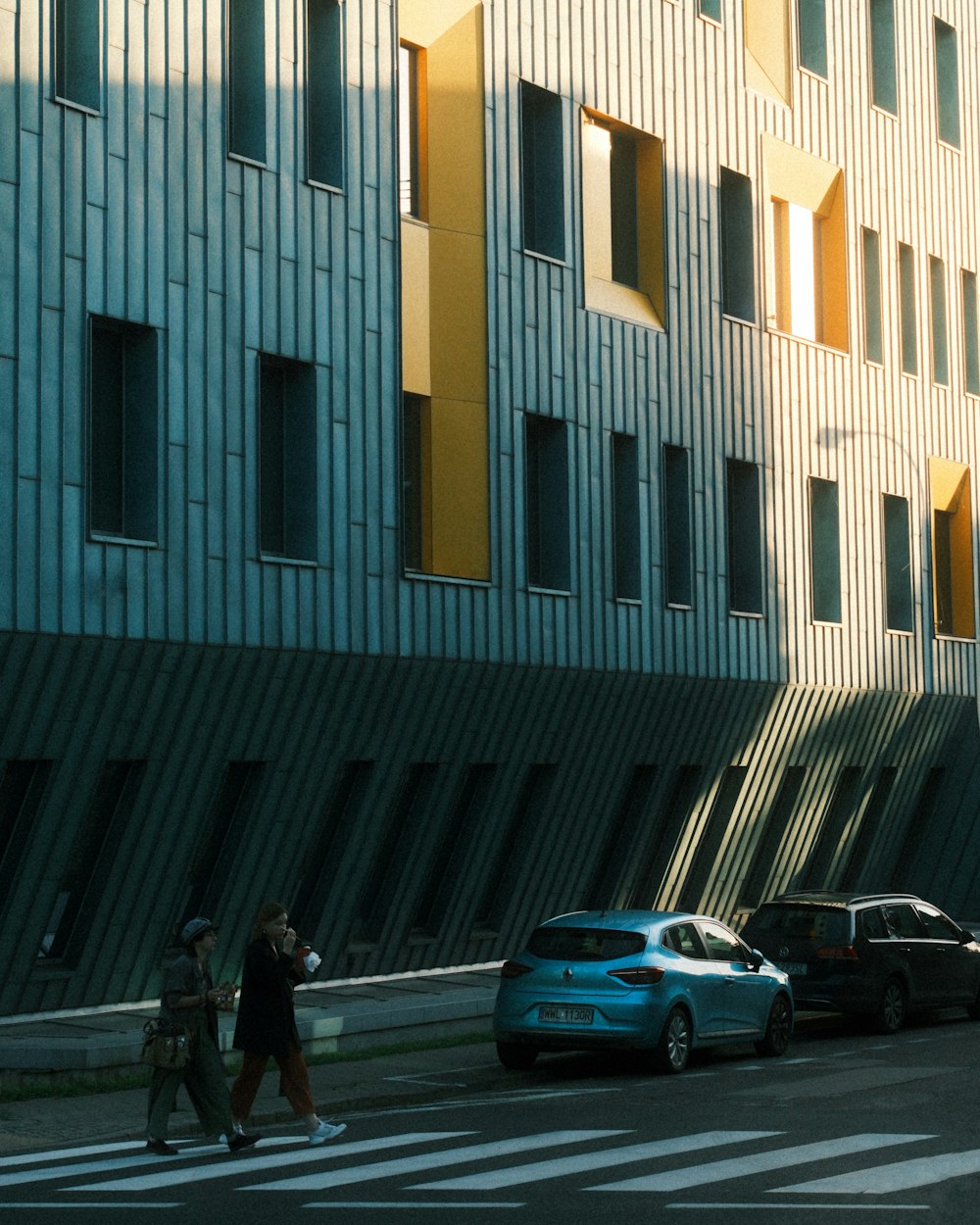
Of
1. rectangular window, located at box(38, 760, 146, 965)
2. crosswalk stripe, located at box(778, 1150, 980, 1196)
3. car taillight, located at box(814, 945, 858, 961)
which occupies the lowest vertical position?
crosswalk stripe, located at box(778, 1150, 980, 1196)

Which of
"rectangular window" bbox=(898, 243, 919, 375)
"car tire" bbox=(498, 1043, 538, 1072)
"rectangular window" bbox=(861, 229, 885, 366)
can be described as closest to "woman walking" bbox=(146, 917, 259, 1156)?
"car tire" bbox=(498, 1043, 538, 1072)

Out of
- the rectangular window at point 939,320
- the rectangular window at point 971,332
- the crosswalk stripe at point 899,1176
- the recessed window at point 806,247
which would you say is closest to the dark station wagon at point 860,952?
the crosswalk stripe at point 899,1176

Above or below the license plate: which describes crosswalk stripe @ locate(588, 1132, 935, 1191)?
below

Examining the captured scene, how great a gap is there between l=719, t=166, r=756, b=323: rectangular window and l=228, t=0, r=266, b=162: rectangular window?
10.2 m

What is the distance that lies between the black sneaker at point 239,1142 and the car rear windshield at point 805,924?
1033 cm

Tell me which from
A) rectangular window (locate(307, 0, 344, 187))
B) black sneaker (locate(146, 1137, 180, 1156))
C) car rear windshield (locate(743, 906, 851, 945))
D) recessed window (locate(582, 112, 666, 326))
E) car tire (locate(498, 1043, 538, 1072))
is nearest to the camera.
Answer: black sneaker (locate(146, 1137, 180, 1156))

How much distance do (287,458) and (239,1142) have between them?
9758mm

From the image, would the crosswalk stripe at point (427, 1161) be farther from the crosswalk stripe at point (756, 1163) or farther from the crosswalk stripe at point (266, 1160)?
the crosswalk stripe at point (756, 1163)

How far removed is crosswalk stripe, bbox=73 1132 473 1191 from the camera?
1313 centimetres

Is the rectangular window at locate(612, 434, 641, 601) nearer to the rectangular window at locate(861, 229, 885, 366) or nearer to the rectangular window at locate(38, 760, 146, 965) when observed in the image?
the rectangular window at locate(861, 229, 885, 366)

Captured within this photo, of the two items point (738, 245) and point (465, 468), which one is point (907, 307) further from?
point (465, 468)

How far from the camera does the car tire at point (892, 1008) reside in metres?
23.6

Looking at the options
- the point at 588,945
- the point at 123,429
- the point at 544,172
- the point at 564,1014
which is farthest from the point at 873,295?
the point at 564,1014

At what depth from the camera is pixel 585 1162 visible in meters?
13.7
